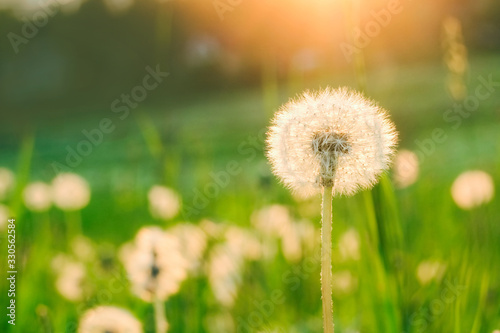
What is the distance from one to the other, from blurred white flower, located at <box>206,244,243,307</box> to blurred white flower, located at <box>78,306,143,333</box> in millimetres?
388

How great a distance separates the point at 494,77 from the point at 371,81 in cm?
111

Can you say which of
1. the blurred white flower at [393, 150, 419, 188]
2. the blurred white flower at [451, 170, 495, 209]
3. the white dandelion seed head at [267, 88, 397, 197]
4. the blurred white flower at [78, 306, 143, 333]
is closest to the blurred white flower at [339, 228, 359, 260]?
the blurred white flower at [393, 150, 419, 188]

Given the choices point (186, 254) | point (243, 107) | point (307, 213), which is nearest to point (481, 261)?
point (186, 254)

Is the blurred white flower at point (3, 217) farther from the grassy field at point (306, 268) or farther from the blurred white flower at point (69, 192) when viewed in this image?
the blurred white flower at point (69, 192)

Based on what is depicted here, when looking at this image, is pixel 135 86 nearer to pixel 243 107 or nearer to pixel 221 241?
pixel 243 107

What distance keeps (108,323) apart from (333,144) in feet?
2.11

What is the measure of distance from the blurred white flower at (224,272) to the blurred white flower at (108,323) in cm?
39

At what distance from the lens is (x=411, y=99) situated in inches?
249

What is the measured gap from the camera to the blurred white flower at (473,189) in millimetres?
1743

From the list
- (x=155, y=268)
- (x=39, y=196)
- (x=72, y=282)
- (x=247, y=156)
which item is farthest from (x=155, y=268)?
(x=247, y=156)

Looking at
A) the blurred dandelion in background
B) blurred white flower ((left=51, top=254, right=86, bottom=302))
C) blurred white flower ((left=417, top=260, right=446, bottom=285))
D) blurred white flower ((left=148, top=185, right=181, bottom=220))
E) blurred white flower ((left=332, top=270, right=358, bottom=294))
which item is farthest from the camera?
blurred white flower ((left=148, top=185, right=181, bottom=220))

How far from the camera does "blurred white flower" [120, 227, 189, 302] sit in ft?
4.85

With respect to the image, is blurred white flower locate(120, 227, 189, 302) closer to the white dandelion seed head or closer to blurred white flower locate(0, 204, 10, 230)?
the white dandelion seed head

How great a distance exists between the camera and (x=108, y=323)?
1365 millimetres
